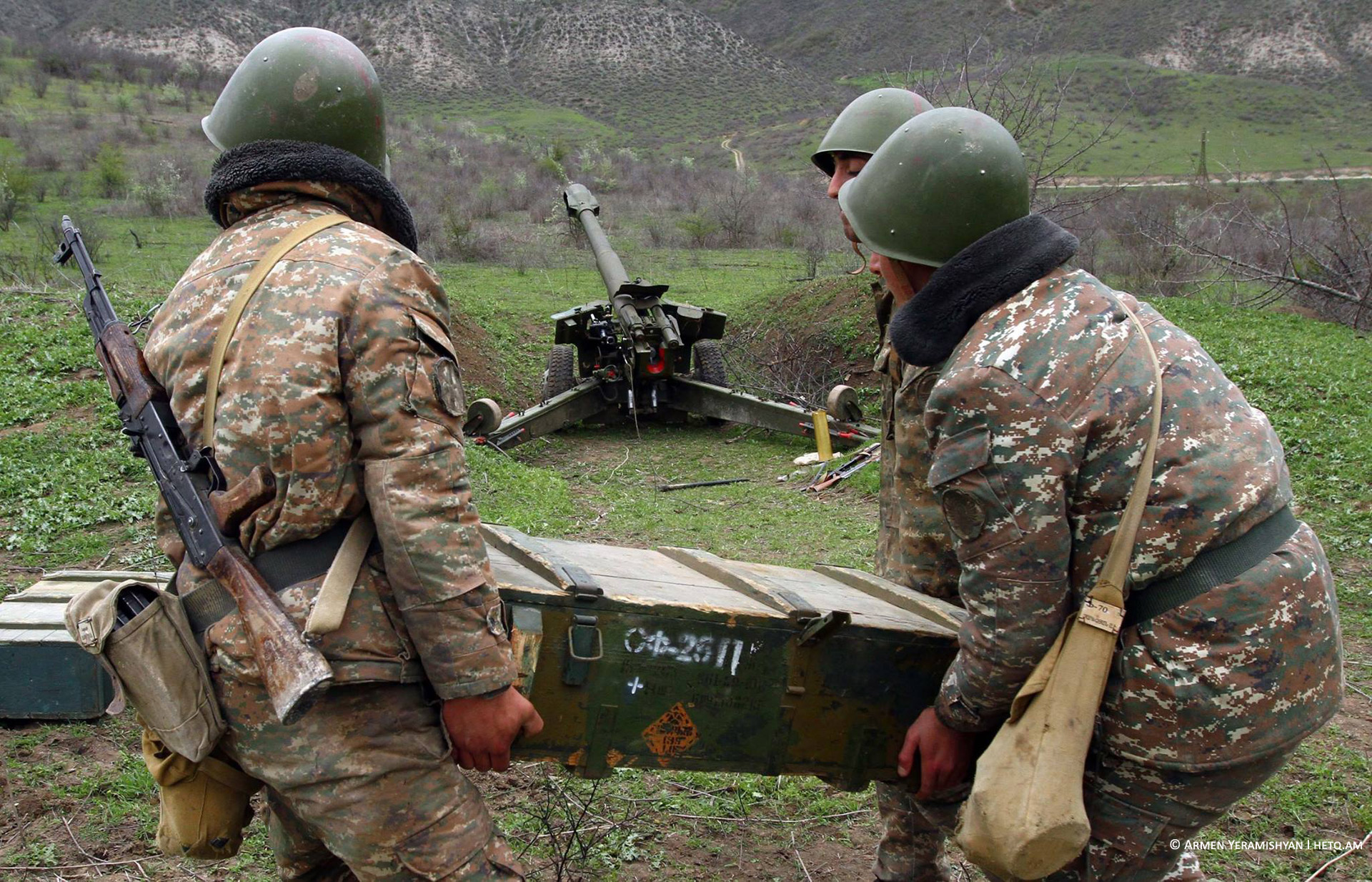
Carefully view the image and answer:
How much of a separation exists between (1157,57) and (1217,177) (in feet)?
78.3

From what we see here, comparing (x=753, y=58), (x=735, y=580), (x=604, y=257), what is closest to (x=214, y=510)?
(x=735, y=580)

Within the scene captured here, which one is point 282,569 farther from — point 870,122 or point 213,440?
point 870,122

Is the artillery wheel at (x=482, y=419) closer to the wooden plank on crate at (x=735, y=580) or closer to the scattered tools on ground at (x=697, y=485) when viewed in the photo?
the scattered tools on ground at (x=697, y=485)

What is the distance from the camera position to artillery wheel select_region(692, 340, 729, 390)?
36.3 feet

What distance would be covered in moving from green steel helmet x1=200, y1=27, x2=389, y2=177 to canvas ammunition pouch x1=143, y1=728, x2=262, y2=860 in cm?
129

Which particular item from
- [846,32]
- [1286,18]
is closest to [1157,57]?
[1286,18]

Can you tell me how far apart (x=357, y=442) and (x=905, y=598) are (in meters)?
1.52

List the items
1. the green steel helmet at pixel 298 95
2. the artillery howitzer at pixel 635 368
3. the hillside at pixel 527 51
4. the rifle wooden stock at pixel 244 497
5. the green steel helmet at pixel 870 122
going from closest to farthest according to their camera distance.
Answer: the rifle wooden stock at pixel 244 497 < the green steel helmet at pixel 298 95 < the green steel helmet at pixel 870 122 < the artillery howitzer at pixel 635 368 < the hillside at pixel 527 51

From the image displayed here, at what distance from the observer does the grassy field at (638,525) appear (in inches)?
138

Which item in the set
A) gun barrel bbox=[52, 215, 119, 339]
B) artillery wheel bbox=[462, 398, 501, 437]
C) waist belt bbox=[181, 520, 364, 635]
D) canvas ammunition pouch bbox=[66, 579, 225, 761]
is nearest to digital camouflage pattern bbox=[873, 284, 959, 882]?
waist belt bbox=[181, 520, 364, 635]

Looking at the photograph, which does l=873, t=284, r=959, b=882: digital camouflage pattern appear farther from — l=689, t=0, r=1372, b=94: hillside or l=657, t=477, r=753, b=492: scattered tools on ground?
l=689, t=0, r=1372, b=94: hillside

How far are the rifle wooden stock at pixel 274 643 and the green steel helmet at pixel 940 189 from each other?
4.82 feet

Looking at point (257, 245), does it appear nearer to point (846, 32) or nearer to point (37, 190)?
point (37, 190)

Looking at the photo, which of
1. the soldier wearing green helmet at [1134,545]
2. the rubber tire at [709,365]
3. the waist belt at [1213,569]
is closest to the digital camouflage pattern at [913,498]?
the soldier wearing green helmet at [1134,545]
